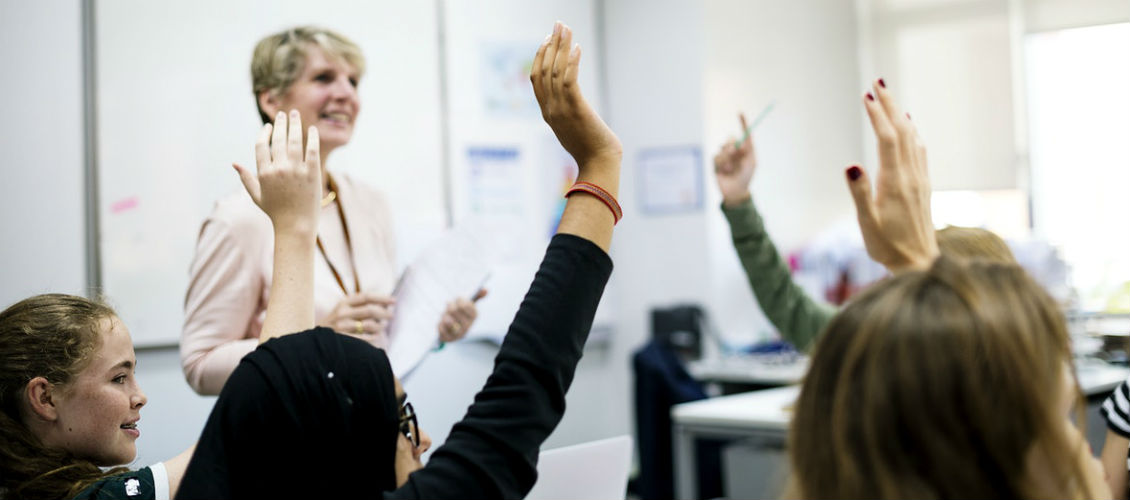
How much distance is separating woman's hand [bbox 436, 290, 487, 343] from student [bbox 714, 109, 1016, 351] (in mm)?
504

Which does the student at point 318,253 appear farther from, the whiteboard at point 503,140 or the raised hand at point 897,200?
the whiteboard at point 503,140

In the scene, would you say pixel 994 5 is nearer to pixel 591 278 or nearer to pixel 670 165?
pixel 670 165

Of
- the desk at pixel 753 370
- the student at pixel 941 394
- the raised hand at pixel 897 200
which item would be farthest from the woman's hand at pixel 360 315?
the desk at pixel 753 370

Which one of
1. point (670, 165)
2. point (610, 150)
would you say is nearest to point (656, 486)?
point (670, 165)

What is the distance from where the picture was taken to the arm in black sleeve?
765mm

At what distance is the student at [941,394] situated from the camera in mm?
725

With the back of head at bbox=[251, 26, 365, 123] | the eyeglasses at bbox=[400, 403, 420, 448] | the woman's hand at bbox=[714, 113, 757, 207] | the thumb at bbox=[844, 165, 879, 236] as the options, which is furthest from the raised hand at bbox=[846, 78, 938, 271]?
the back of head at bbox=[251, 26, 365, 123]

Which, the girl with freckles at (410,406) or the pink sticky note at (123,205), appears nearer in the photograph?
the girl with freckles at (410,406)

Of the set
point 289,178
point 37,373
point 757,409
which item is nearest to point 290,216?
point 289,178

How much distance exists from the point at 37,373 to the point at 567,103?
2.78 feet

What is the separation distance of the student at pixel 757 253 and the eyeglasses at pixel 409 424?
112 cm

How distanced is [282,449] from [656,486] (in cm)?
342

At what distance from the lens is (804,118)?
5.63 m

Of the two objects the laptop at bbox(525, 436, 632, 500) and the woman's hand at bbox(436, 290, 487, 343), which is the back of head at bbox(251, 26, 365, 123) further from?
the laptop at bbox(525, 436, 632, 500)
